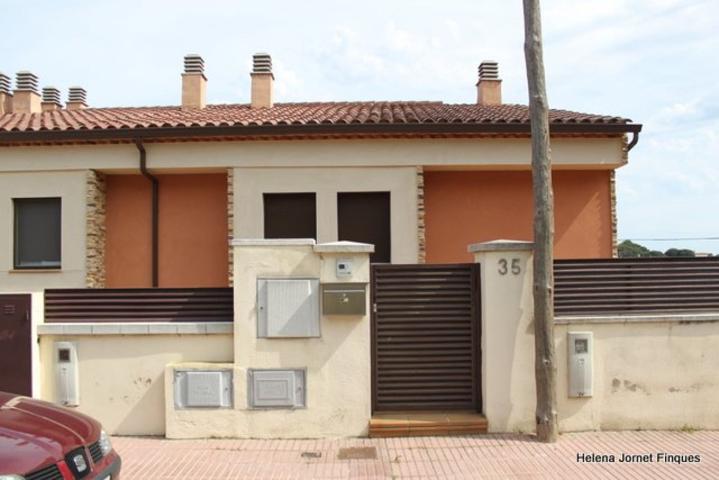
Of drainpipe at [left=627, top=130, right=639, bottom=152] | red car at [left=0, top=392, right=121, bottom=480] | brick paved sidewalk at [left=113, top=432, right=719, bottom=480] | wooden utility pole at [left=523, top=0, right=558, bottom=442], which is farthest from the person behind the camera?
drainpipe at [left=627, top=130, right=639, bottom=152]

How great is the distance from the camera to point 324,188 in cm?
920

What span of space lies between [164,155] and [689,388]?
27.2 feet

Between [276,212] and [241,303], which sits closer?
[241,303]

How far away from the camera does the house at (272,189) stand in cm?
910

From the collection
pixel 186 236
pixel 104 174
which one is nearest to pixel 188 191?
pixel 186 236

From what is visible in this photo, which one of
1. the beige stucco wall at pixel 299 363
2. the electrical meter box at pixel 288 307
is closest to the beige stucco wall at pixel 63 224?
the beige stucco wall at pixel 299 363

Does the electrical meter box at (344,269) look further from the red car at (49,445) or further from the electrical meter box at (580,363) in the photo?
the red car at (49,445)

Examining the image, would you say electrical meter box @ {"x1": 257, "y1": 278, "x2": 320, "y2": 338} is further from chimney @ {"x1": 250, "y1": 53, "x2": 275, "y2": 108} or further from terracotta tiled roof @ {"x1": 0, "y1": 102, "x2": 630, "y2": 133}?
chimney @ {"x1": 250, "y1": 53, "x2": 275, "y2": 108}

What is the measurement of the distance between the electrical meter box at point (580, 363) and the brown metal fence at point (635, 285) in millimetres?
308

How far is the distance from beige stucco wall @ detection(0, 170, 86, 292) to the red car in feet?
16.9

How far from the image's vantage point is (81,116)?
37.0ft

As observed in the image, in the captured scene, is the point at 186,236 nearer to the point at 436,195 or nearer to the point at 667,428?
the point at 436,195

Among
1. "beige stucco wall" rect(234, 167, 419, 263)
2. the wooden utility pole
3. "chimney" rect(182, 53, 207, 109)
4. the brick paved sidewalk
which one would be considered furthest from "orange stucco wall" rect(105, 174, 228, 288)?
the wooden utility pole

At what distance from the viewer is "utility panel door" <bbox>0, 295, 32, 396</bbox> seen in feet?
19.6
